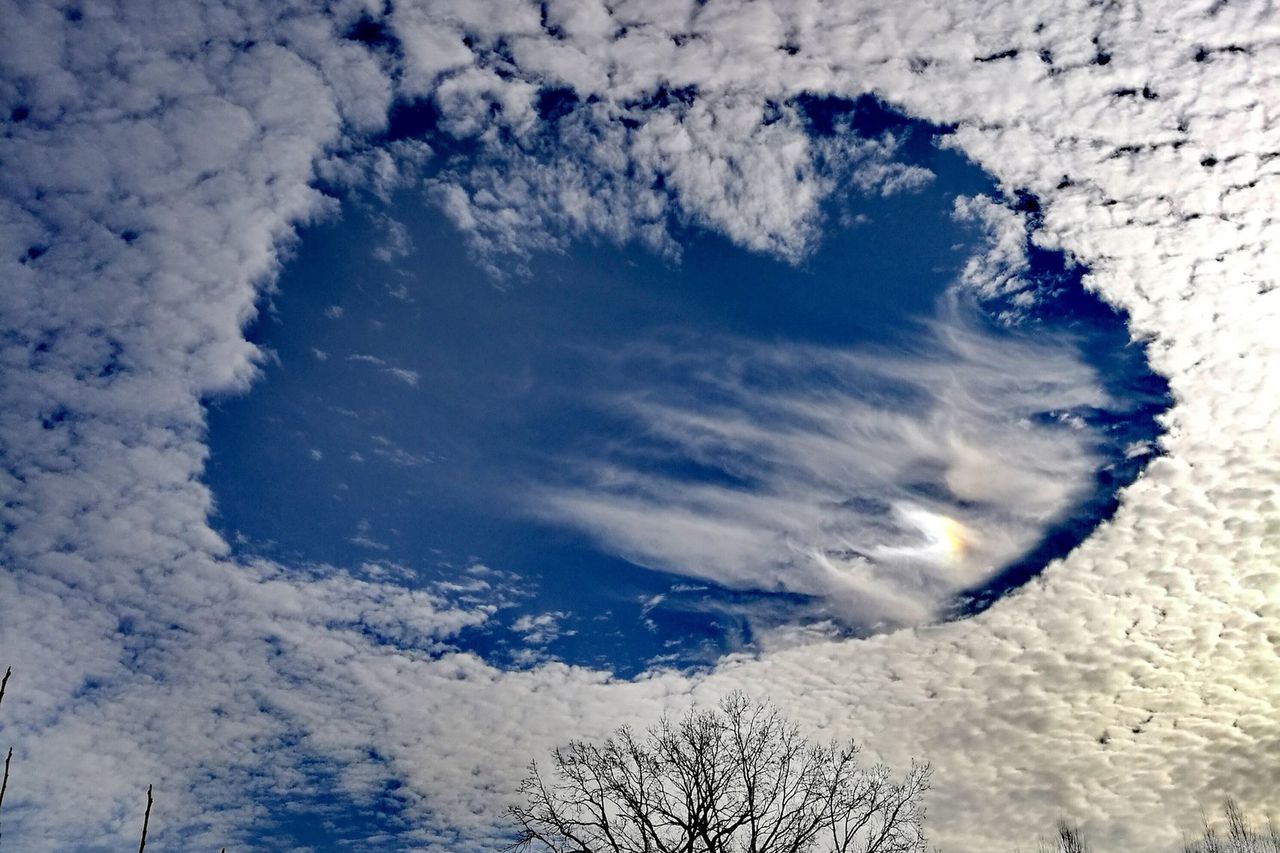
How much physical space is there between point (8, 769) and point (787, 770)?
17840 millimetres

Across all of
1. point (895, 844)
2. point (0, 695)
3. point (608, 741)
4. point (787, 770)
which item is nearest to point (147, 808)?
point (0, 695)

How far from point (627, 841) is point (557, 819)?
Result: 79.4 inches

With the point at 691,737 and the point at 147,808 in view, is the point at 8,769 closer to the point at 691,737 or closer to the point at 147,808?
the point at 147,808

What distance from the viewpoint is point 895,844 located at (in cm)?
1938

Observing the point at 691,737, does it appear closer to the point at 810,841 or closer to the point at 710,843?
the point at 710,843

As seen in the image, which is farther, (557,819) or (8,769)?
(557,819)

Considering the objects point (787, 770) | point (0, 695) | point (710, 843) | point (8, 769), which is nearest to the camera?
point (0, 695)

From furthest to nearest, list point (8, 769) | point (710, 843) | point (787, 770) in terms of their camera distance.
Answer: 1. point (787, 770)
2. point (710, 843)
3. point (8, 769)

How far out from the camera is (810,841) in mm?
19516

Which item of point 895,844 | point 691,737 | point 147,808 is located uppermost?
point 691,737

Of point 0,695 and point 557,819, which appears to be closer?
point 0,695

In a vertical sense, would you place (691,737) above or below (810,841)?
above

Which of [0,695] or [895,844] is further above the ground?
[0,695]

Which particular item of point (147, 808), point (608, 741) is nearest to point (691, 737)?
point (608, 741)
